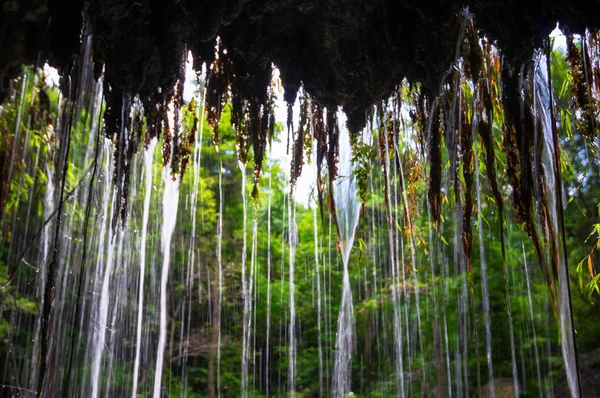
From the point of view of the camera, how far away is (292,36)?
12.9 feet

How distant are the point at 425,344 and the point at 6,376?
9536 millimetres

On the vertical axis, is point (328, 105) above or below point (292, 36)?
below

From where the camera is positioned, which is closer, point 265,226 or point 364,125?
point 364,125

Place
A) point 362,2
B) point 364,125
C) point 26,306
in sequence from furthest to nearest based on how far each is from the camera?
point 26,306
point 364,125
point 362,2

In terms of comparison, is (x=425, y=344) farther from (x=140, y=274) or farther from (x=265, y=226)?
(x=140, y=274)

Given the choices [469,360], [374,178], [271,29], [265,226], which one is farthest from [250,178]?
[271,29]

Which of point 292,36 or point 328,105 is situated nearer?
point 292,36

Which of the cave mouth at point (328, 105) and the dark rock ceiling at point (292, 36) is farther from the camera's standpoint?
the cave mouth at point (328, 105)

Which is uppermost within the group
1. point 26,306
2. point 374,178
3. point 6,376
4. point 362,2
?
point 374,178

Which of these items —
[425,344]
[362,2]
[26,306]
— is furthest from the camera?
[425,344]

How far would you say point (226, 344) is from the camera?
13.0m

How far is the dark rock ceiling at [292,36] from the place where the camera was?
9.69 ft

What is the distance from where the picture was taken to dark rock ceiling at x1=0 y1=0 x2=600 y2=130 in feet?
9.69

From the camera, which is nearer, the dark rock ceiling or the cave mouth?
the dark rock ceiling
